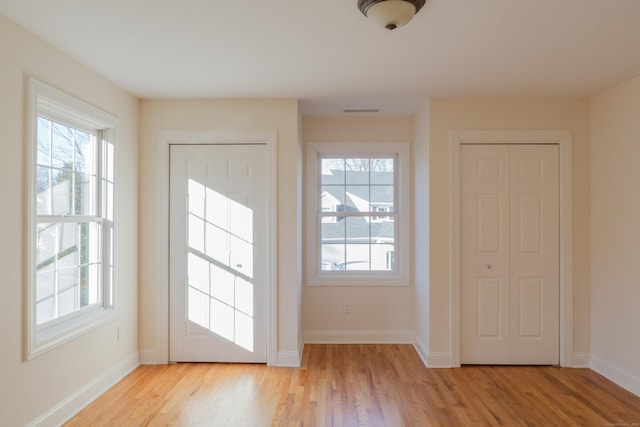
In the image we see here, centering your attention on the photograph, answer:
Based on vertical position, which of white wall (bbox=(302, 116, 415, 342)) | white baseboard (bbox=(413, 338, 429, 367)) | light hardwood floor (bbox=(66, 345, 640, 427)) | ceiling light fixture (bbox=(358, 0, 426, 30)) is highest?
ceiling light fixture (bbox=(358, 0, 426, 30))

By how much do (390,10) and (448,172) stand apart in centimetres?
203

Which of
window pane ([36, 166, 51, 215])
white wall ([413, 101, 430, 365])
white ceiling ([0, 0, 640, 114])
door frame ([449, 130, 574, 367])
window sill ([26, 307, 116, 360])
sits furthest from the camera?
white wall ([413, 101, 430, 365])

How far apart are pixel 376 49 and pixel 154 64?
163cm

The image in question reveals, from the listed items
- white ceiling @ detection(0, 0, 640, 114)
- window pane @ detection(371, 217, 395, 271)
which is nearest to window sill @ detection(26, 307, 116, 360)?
white ceiling @ detection(0, 0, 640, 114)

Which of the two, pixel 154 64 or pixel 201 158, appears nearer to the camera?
pixel 154 64

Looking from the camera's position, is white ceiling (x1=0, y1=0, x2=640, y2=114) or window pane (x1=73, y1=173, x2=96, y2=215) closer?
white ceiling (x1=0, y1=0, x2=640, y2=114)

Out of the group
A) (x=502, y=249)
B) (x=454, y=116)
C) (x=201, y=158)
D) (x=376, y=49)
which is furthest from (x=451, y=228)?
(x=201, y=158)

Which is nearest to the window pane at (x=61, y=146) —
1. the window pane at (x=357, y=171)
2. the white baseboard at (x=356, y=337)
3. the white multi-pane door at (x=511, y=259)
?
the window pane at (x=357, y=171)

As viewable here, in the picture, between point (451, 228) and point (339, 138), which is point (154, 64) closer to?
point (339, 138)

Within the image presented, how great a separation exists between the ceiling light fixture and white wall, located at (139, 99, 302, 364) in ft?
5.71

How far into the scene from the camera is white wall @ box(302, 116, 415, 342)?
4301mm

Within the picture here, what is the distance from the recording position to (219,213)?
367cm

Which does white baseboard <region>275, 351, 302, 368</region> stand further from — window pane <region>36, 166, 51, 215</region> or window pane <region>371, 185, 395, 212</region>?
window pane <region>36, 166, 51, 215</region>

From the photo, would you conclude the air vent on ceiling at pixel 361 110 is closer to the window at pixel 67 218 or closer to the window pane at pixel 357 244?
the window pane at pixel 357 244
